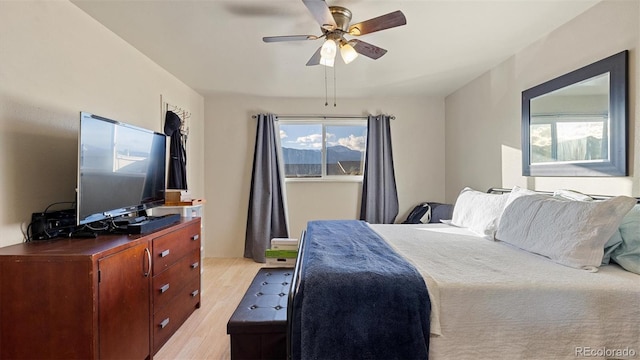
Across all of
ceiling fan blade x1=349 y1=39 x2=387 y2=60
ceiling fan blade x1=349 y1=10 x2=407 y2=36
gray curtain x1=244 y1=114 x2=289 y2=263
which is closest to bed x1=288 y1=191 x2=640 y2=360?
ceiling fan blade x1=349 y1=10 x2=407 y2=36

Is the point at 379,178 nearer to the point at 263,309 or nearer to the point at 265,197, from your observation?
the point at 265,197

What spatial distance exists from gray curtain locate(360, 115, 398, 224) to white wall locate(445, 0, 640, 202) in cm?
84

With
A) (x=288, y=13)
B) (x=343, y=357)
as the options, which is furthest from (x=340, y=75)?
(x=343, y=357)

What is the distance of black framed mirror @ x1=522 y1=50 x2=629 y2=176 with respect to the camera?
5.80ft

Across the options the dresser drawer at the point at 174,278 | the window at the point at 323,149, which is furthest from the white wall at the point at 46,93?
the window at the point at 323,149

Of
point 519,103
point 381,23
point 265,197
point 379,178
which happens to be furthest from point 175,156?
point 519,103

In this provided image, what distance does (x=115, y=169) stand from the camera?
1893 millimetres

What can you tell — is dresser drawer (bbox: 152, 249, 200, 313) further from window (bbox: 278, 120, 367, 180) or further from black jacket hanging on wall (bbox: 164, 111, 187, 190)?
window (bbox: 278, 120, 367, 180)

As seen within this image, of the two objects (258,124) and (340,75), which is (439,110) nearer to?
(340,75)

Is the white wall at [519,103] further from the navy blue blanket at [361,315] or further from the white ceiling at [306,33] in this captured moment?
the navy blue blanket at [361,315]

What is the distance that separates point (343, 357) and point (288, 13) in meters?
2.10

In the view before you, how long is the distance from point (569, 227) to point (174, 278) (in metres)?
2.54

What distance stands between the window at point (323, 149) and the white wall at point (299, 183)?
198 mm

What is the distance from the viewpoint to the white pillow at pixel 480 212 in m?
2.22
